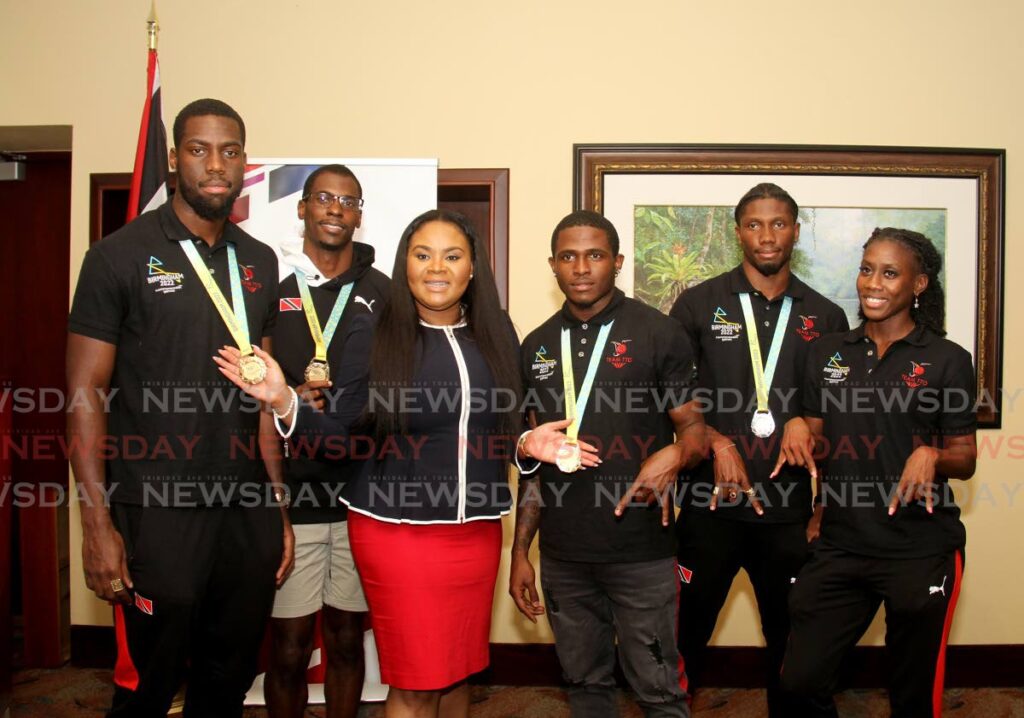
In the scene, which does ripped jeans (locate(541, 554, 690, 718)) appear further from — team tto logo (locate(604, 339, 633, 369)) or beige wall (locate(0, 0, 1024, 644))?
beige wall (locate(0, 0, 1024, 644))

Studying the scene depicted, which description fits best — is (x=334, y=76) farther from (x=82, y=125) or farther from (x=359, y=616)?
(x=359, y=616)

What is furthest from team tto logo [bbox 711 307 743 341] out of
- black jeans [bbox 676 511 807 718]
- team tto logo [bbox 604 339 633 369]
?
black jeans [bbox 676 511 807 718]

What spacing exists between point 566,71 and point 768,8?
3.32ft

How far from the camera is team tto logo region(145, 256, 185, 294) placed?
6.68 ft

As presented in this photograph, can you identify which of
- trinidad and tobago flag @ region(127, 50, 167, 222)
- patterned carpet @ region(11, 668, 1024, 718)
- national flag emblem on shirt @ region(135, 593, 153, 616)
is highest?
trinidad and tobago flag @ region(127, 50, 167, 222)

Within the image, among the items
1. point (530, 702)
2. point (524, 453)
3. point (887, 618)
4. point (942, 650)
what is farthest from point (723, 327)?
point (530, 702)

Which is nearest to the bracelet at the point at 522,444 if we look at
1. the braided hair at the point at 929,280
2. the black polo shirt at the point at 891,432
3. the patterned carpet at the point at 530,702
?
the black polo shirt at the point at 891,432

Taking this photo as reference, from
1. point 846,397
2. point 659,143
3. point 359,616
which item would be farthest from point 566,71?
point 359,616

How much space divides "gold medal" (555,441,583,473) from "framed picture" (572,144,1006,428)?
1592 mm

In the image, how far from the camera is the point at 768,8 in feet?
11.9

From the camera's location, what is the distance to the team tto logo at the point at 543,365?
7.98ft

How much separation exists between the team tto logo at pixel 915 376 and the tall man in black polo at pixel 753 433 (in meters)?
0.40

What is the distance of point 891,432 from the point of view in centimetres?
234

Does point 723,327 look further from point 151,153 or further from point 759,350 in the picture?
point 151,153
